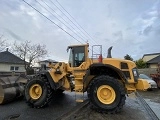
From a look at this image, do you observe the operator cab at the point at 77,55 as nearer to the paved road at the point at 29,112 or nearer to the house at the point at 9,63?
the paved road at the point at 29,112

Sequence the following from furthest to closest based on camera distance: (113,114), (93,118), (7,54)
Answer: (7,54), (113,114), (93,118)

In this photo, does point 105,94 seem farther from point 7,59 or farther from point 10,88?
point 7,59

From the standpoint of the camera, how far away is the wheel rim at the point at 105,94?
743cm

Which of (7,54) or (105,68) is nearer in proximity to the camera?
(105,68)

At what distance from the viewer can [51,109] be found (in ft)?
25.6

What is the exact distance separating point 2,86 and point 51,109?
237cm

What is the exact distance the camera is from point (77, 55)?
8.97m

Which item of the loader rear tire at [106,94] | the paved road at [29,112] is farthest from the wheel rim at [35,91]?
the loader rear tire at [106,94]

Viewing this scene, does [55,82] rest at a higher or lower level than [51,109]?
higher

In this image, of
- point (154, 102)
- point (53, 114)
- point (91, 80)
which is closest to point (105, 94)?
point (91, 80)

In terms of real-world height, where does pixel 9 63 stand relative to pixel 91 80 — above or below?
above

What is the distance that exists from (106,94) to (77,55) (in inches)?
93.8

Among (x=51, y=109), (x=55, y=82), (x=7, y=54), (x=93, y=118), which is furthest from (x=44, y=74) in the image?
(x=7, y=54)

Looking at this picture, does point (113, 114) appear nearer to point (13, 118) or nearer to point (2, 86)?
point (13, 118)
